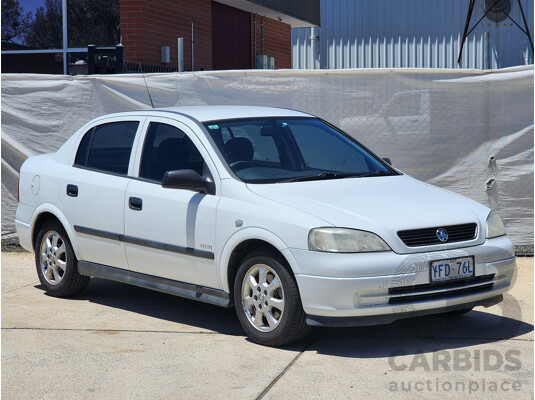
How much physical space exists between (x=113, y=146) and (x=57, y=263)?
118 cm

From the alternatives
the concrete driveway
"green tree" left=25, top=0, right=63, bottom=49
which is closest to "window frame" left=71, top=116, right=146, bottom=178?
the concrete driveway

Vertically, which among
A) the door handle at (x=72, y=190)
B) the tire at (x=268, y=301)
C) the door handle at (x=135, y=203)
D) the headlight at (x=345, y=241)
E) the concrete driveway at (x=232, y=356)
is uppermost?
the door handle at (x=72, y=190)

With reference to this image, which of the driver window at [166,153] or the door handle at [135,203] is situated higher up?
the driver window at [166,153]

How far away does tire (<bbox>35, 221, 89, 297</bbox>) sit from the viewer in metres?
7.68

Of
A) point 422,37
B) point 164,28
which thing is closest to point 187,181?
point 164,28

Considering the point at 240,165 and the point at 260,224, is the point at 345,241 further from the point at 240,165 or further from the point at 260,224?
the point at 240,165

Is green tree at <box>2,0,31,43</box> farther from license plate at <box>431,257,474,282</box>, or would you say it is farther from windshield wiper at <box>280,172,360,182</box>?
license plate at <box>431,257,474,282</box>

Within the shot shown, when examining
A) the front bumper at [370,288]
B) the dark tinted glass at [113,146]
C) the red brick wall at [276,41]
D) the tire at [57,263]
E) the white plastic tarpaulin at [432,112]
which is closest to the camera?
the front bumper at [370,288]

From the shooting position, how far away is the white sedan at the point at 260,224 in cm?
570

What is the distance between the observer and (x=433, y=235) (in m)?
5.88

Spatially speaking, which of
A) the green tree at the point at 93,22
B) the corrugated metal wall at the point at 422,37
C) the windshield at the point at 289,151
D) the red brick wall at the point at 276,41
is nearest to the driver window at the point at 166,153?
the windshield at the point at 289,151

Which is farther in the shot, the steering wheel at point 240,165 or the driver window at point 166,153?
the driver window at point 166,153

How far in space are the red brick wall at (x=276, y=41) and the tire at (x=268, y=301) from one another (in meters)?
17.6

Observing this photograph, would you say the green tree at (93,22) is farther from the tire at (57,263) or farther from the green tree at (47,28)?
the tire at (57,263)
